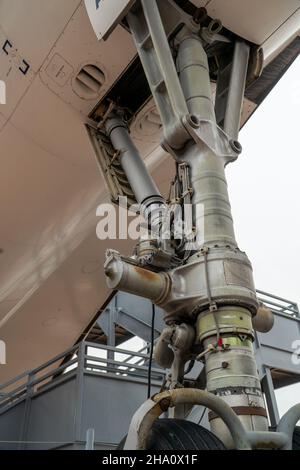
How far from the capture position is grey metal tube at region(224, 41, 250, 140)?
409cm

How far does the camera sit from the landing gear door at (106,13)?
4.15m

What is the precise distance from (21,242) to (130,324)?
4.28 m

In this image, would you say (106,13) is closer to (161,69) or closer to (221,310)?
(161,69)

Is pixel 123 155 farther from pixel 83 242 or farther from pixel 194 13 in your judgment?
pixel 83 242

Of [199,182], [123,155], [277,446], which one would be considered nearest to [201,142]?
[199,182]

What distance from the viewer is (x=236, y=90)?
4285mm

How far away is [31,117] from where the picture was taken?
5.56m

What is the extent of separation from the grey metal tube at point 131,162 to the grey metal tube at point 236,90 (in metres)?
0.84

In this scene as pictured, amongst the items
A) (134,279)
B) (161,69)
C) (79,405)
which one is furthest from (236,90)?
(79,405)

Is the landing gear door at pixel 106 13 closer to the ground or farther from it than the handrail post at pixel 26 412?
farther from it

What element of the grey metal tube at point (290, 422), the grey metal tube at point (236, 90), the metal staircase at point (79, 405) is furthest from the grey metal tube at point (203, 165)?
the metal staircase at point (79, 405)

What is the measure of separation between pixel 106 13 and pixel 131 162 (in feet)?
4.44

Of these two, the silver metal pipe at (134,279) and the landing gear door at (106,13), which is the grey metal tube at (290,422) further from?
the landing gear door at (106,13)

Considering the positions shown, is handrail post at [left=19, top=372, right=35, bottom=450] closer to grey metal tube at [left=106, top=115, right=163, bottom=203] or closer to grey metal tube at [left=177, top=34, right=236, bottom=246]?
grey metal tube at [left=106, top=115, right=163, bottom=203]
